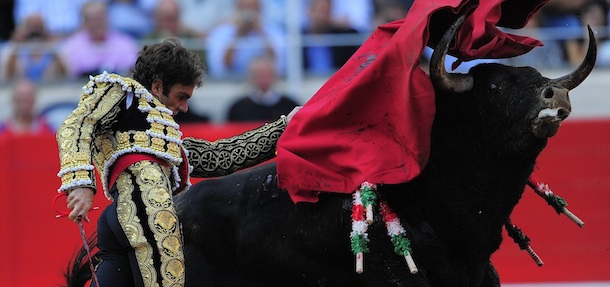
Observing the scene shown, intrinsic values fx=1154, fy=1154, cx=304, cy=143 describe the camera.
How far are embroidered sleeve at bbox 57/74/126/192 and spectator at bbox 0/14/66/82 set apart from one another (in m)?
5.48

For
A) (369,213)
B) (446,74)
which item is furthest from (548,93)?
(369,213)

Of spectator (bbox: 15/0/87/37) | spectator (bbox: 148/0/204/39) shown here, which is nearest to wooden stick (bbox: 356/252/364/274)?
spectator (bbox: 148/0/204/39)

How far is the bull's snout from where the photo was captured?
3879mm

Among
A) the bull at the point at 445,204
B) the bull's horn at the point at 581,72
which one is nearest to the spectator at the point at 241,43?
the bull at the point at 445,204

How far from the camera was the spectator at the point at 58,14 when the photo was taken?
31.6 feet

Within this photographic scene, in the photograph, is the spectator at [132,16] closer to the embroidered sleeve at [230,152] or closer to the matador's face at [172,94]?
the embroidered sleeve at [230,152]

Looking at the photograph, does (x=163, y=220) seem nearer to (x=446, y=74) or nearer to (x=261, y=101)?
(x=446, y=74)

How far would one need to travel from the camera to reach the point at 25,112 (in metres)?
8.28

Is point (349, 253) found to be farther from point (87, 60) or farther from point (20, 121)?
point (87, 60)

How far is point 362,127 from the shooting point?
430 centimetres

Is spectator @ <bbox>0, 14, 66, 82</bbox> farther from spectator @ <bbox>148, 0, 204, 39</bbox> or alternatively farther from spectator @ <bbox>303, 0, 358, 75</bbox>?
spectator @ <bbox>303, 0, 358, 75</bbox>

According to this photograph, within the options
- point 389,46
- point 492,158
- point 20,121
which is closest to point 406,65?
point 389,46

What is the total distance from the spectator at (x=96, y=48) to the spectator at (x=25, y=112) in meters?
0.87

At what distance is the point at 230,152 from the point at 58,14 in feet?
17.8
